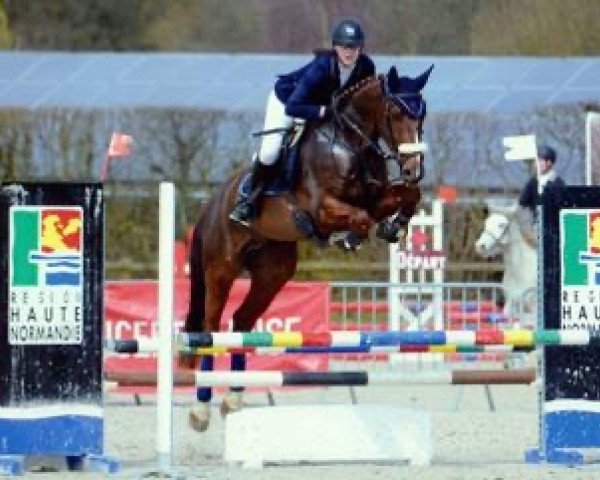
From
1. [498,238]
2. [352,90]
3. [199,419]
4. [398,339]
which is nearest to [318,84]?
[352,90]

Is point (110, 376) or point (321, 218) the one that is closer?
point (321, 218)

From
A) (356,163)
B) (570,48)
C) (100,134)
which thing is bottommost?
(356,163)

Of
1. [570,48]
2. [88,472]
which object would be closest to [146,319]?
[88,472]

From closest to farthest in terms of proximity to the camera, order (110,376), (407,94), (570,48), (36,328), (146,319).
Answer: (36,328)
(407,94)
(110,376)
(146,319)
(570,48)

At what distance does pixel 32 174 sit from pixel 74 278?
42.7ft

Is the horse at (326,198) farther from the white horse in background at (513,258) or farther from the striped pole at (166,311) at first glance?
the white horse in background at (513,258)

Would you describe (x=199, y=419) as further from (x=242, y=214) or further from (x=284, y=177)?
(x=284, y=177)

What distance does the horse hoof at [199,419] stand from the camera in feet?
32.5

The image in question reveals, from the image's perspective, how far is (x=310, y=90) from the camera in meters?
9.88

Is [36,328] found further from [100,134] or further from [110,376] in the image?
[100,134]

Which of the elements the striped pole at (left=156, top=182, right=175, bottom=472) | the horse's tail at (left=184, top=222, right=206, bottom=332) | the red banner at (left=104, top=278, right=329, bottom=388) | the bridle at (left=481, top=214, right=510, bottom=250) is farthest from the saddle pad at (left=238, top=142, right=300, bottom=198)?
the bridle at (left=481, top=214, right=510, bottom=250)

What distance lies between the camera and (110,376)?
36.5 ft

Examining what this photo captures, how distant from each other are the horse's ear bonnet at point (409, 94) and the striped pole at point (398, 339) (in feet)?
3.78

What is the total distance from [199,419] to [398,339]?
5.44ft
